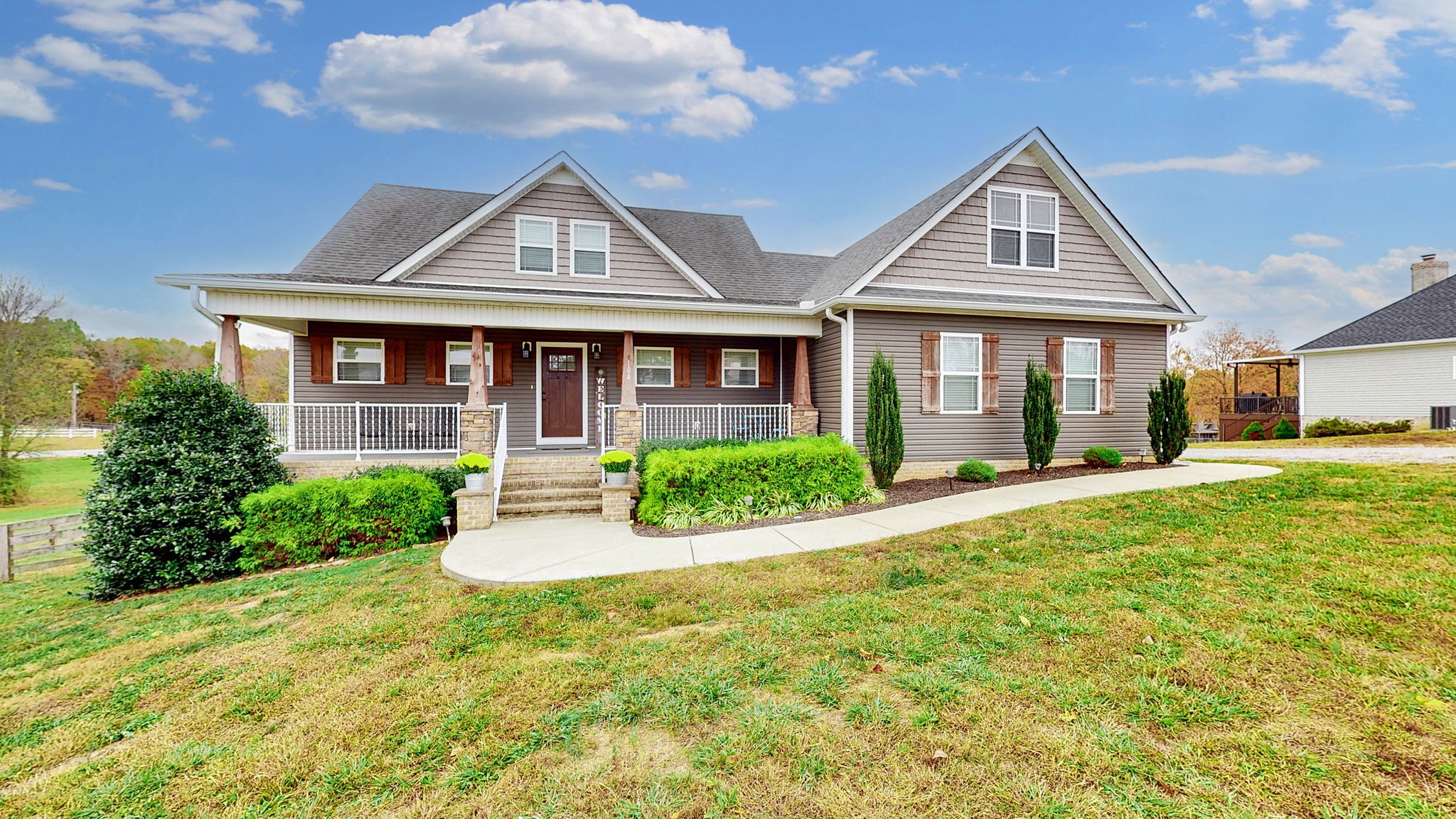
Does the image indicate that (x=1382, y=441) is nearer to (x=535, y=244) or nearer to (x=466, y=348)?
(x=535, y=244)

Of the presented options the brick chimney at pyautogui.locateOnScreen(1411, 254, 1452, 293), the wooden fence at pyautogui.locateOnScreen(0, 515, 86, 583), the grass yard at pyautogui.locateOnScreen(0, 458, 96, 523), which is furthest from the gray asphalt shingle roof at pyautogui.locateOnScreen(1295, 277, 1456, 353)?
the grass yard at pyautogui.locateOnScreen(0, 458, 96, 523)

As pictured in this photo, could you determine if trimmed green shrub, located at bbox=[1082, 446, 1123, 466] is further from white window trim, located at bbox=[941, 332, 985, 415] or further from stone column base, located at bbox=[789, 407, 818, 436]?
stone column base, located at bbox=[789, 407, 818, 436]

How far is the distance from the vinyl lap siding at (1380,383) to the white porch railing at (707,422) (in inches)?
871

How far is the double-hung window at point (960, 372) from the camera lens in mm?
10898

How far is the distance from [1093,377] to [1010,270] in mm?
2744

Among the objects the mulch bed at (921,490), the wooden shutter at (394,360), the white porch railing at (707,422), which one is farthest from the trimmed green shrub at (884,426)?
the wooden shutter at (394,360)

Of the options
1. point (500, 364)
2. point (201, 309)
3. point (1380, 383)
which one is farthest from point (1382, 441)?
point (201, 309)

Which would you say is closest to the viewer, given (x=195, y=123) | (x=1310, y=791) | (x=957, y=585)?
(x=1310, y=791)

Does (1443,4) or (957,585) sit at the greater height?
(1443,4)

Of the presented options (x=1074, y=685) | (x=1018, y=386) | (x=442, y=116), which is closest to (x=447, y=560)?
(x=1074, y=685)

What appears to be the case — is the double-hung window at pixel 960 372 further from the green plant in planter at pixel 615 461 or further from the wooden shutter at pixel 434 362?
the wooden shutter at pixel 434 362

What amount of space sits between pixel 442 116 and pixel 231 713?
1761 centimetres

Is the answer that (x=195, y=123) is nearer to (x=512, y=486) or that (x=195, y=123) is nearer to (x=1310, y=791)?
(x=512, y=486)

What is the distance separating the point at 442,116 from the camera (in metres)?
16.5
